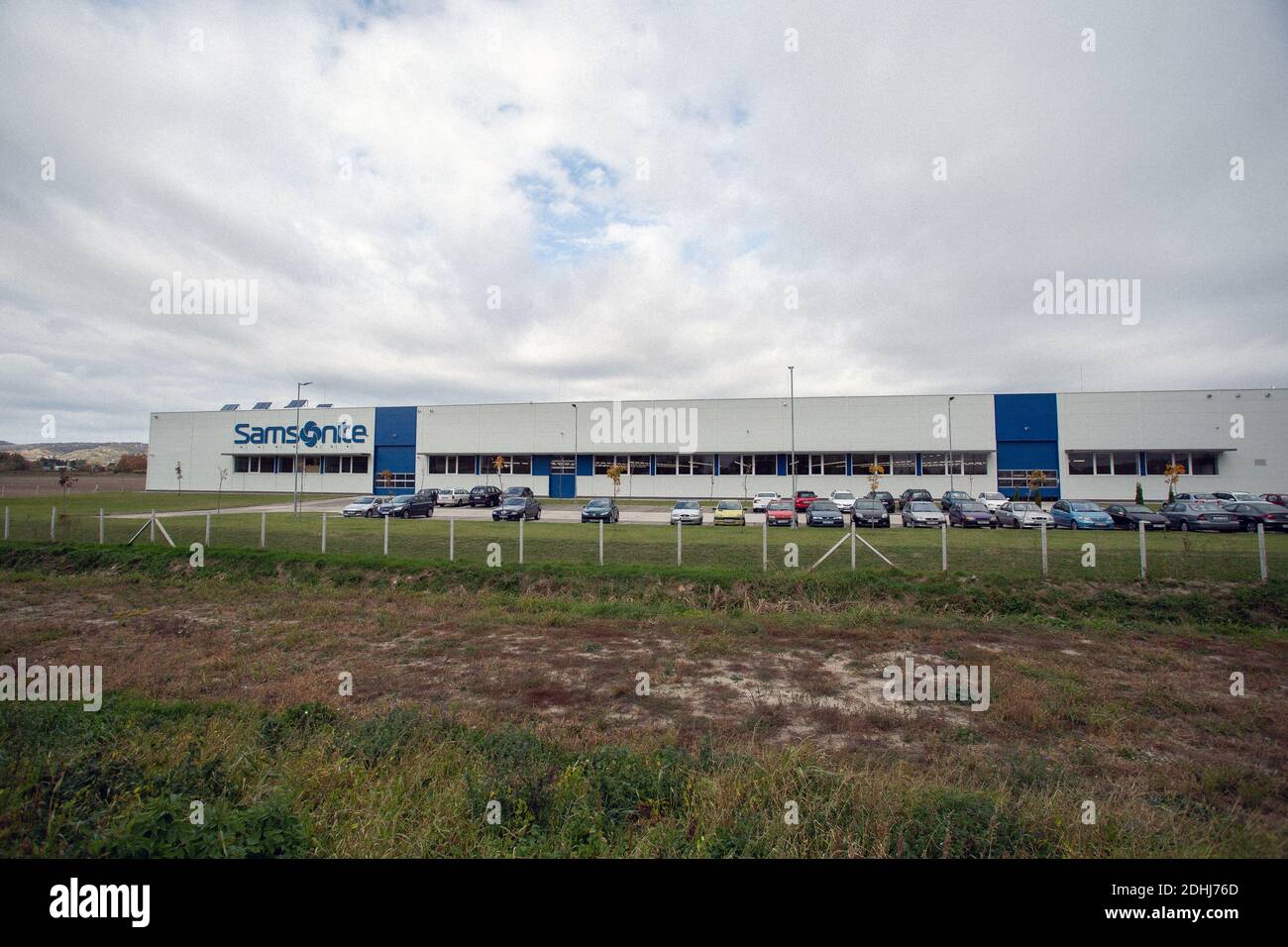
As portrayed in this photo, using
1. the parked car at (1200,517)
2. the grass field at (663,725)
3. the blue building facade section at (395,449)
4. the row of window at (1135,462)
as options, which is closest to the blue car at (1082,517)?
the parked car at (1200,517)

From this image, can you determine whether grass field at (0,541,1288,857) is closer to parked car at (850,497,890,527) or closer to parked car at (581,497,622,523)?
parked car at (850,497,890,527)

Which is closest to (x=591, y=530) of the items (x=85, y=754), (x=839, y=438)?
(x=85, y=754)

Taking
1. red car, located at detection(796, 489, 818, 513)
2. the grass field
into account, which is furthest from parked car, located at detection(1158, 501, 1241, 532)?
the grass field

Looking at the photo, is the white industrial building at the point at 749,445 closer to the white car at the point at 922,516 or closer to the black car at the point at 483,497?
the black car at the point at 483,497

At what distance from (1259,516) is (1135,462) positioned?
2670cm

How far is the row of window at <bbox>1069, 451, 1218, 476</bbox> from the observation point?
50.8 meters

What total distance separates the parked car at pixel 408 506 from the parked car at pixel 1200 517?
4307 centimetres

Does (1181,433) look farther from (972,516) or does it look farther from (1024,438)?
(972,516)

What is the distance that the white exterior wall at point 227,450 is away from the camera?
6556cm

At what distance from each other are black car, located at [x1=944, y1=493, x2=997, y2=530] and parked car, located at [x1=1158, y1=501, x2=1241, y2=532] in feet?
26.3

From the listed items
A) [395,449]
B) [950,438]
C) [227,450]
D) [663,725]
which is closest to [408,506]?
[395,449]

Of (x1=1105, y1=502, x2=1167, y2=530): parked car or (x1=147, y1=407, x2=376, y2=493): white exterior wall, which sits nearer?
(x1=1105, y1=502, x2=1167, y2=530): parked car
